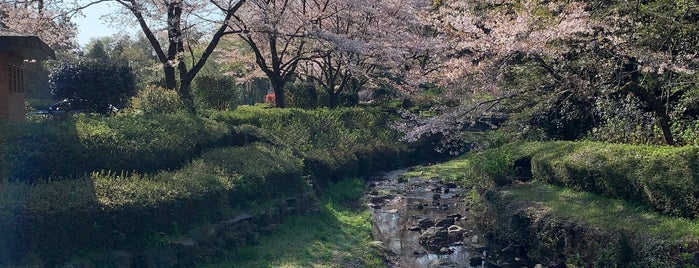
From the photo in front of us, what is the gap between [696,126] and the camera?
38.9 feet

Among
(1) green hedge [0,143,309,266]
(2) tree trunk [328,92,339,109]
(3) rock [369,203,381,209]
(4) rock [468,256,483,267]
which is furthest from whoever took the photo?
(2) tree trunk [328,92,339,109]

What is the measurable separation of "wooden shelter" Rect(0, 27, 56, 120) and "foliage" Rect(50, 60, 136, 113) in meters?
1.00

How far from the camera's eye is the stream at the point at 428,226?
11883 millimetres

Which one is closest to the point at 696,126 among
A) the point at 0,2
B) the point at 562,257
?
the point at 562,257

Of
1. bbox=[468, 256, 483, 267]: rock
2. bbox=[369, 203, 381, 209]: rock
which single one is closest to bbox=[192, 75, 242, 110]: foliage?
bbox=[369, 203, 381, 209]: rock

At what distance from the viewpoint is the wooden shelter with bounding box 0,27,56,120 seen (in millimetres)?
10539

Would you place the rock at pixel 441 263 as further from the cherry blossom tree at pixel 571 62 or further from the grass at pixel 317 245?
the cherry blossom tree at pixel 571 62

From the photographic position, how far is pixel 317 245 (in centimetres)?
1162

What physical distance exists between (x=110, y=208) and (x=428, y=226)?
8.32 metres

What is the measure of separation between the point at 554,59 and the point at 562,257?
17.6 ft

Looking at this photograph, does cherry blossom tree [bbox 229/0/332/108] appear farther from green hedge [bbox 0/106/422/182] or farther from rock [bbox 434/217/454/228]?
rock [bbox 434/217/454/228]

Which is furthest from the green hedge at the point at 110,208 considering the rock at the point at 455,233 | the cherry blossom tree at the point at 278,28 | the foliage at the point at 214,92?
the foliage at the point at 214,92

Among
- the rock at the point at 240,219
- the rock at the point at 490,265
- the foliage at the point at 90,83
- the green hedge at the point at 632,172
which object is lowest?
the rock at the point at 490,265

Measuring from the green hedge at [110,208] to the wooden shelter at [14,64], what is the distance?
3.03 metres
